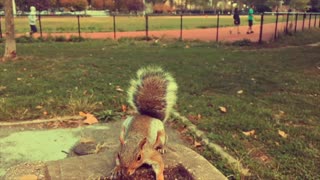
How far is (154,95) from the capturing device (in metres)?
2.81

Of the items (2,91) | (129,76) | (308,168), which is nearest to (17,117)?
Result: (2,91)

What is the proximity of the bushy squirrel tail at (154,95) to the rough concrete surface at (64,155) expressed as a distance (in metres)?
0.38

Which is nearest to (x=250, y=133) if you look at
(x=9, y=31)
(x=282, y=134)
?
(x=282, y=134)

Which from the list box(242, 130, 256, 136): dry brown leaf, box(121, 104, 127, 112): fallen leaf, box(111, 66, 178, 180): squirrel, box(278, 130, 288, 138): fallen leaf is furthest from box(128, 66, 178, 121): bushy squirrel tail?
box(121, 104, 127, 112): fallen leaf

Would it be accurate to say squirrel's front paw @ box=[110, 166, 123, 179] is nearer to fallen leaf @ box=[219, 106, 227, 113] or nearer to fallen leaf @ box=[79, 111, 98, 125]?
fallen leaf @ box=[79, 111, 98, 125]

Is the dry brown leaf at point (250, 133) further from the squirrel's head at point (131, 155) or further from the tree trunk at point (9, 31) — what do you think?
the tree trunk at point (9, 31)

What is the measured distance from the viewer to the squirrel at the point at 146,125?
2.12 meters

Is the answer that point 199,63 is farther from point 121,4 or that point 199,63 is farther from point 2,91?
point 121,4

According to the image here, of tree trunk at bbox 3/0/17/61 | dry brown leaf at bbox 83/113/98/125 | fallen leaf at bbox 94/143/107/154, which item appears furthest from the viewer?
tree trunk at bbox 3/0/17/61

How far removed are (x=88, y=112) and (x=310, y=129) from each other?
2.76 m

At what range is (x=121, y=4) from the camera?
42.4 metres

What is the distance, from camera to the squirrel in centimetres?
212

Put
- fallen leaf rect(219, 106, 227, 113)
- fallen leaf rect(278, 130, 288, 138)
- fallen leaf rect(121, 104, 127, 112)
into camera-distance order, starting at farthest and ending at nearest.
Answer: fallen leaf rect(121, 104, 127, 112)
fallen leaf rect(219, 106, 227, 113)
fallen leaf rect(278, 130, 288, 138)

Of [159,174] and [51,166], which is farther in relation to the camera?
[51,166]
